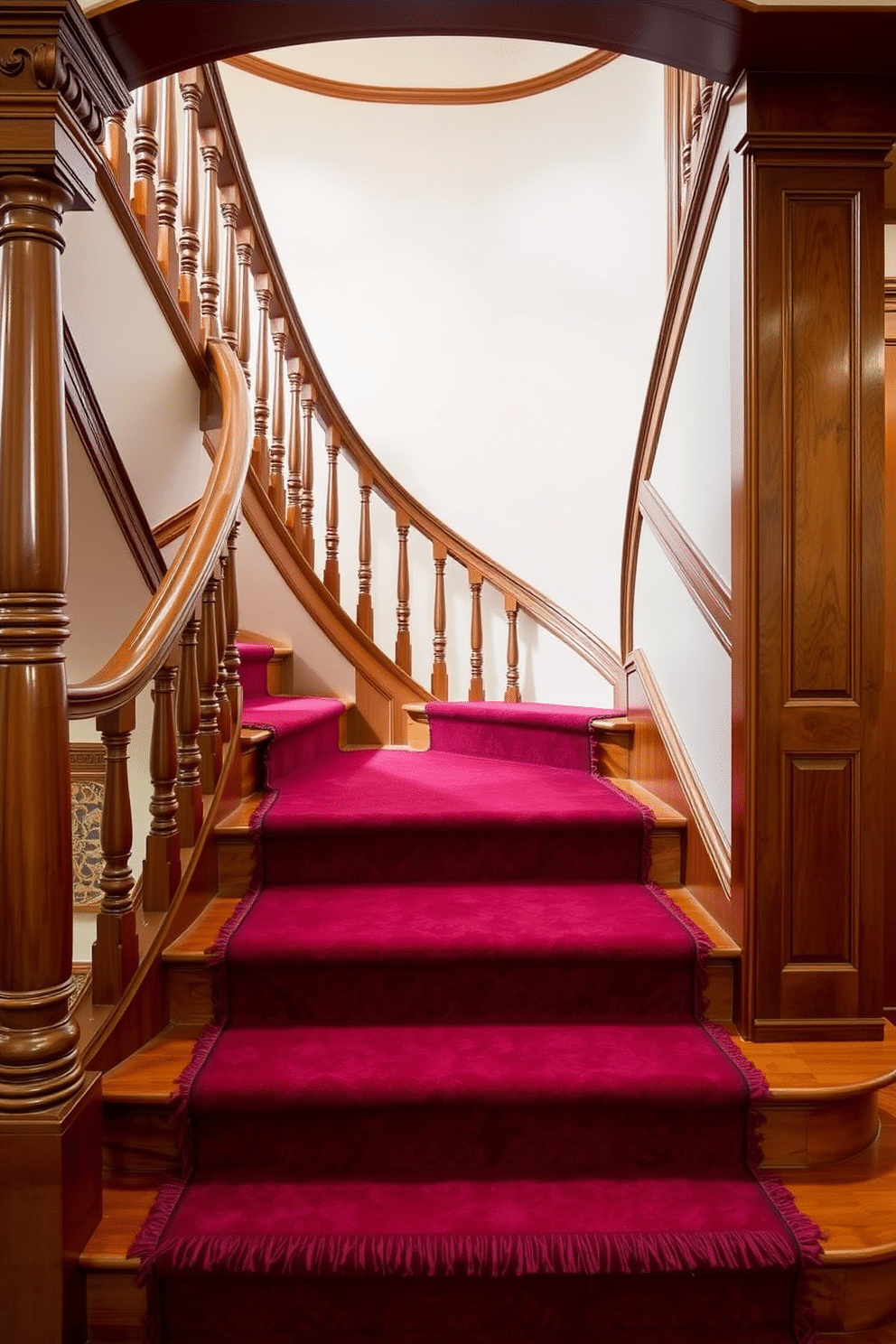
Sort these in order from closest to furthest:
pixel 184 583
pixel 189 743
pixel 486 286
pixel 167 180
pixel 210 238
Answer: pixel 184 583, pixel 189 743, pixel 167 180, pixel 210 238, pixel 486 286

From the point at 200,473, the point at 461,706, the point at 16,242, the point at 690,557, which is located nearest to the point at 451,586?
the point at 461,706

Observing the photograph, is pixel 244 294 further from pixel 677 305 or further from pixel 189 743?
pixel 189 743

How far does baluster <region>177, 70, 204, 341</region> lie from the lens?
108 inches

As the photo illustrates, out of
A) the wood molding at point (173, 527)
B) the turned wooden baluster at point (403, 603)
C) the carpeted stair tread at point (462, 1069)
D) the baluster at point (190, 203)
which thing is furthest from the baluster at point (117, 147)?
the carpeted stair tread at point (462, 1069)

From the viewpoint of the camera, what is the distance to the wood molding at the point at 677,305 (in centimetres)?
206

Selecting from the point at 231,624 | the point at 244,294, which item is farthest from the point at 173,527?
the point at 244,294

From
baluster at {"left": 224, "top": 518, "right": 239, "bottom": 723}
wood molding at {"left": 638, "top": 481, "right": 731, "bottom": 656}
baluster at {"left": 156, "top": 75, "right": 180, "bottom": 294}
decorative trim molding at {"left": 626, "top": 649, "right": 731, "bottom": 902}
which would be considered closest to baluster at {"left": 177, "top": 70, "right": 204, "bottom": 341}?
baluster at {"left": 156, "top": 75, "right": 180, "bottom": 294}

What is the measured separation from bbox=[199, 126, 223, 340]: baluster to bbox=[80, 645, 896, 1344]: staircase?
189 cm

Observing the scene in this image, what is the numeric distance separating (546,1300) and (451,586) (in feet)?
10.3

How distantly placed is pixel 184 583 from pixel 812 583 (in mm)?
1274

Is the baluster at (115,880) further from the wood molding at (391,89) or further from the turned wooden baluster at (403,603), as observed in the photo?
the wood molding at (391,89)

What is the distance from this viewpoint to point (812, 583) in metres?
1.83

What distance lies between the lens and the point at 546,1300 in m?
1.46

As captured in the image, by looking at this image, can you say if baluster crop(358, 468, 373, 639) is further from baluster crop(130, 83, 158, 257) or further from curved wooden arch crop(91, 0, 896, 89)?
curved wooden arch crop(91, 0, 896, 89)
